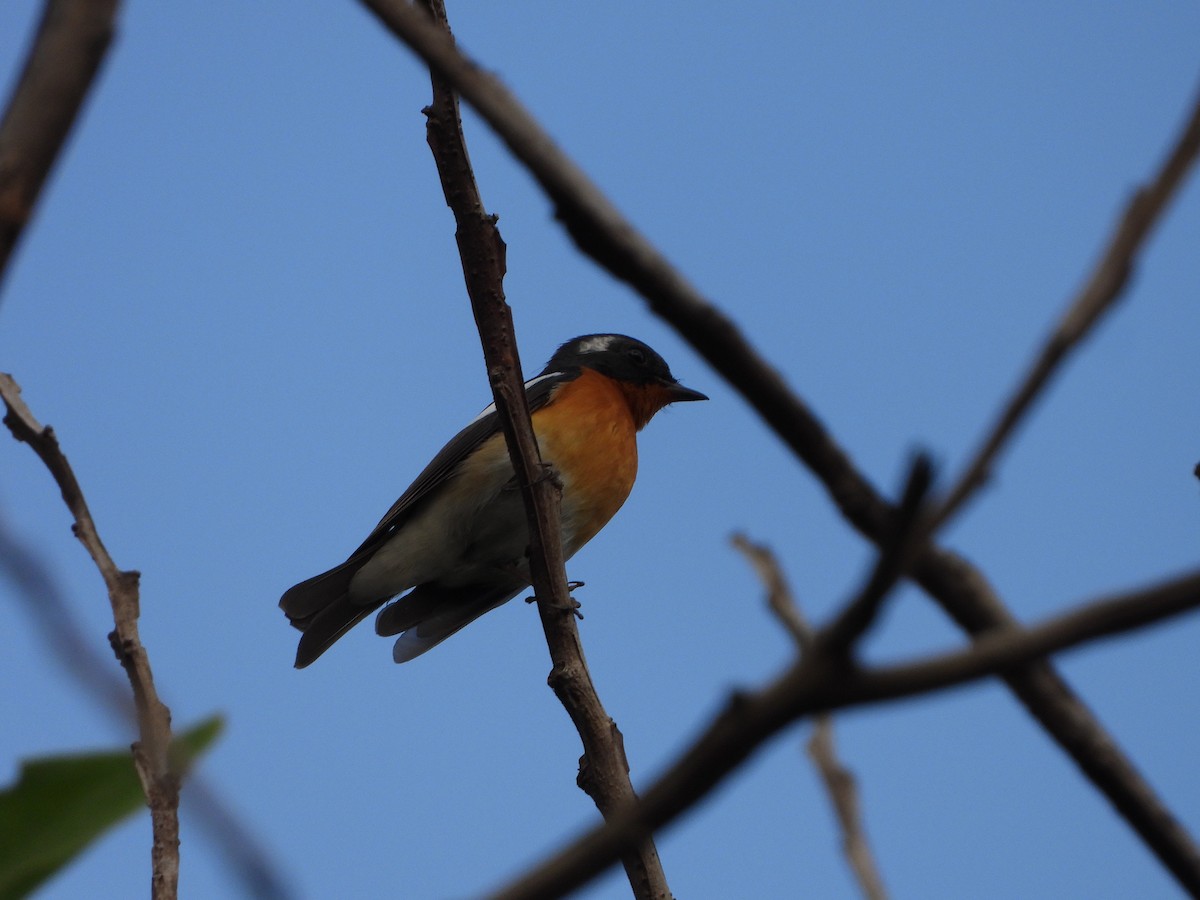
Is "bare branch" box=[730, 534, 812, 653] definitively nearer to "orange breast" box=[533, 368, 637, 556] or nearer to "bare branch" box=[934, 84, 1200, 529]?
"bare branch" box=[934, 84, 1200, 529]

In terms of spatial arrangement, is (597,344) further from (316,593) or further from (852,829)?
(852,829)

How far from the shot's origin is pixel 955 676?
2.14ft

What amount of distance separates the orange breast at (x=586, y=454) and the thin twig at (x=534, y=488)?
11.1 feet

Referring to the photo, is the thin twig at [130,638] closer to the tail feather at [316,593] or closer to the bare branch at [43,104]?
the bare branch at [43,104]

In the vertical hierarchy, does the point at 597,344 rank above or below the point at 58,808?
above

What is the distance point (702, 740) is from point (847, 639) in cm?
9

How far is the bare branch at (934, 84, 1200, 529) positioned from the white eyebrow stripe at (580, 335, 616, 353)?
8181mm

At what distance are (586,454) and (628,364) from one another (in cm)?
150

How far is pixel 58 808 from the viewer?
108 centimetres

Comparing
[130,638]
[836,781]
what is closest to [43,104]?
[836,781]

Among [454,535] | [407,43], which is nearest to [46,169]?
[407,43]

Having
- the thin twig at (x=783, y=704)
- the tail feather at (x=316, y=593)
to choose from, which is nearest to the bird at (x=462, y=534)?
the tail feather at (x=316, y=593)

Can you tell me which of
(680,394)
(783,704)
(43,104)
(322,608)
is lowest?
(783,704)

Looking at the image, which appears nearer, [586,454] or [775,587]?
[775,587]
